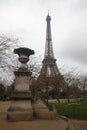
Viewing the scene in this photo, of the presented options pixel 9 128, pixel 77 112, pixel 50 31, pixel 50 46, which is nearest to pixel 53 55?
pixel 50 46

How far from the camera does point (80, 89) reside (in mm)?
70000

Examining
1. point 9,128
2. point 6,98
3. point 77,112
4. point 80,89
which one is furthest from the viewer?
point 80,89

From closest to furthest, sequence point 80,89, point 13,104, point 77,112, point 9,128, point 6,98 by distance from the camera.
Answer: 1. point 9,128
2. point 13,104
3. point 77,112
4. point 6,98
5. point 80,89

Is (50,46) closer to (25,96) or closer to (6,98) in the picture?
(6,98)

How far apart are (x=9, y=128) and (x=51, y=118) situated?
16.9ft

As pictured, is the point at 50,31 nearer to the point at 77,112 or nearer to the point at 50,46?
the point at 50,46

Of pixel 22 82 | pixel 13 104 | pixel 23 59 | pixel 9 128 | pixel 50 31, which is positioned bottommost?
pixel 9 128

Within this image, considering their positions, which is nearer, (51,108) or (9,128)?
(9,128)

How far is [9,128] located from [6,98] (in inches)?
1738

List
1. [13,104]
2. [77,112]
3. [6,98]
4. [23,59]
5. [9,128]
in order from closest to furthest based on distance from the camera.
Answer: [9,128] → [13,104] → [23,59] → [77,112] → [6,98]

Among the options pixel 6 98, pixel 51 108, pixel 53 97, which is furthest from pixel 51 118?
pixel 53 97

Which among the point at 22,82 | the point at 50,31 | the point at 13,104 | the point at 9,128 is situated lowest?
the point at 9,128

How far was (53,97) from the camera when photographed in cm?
7006

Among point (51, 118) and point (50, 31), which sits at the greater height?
point (50, 31)
